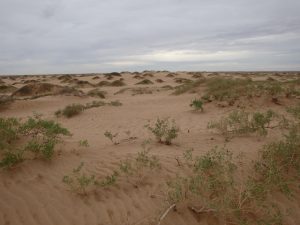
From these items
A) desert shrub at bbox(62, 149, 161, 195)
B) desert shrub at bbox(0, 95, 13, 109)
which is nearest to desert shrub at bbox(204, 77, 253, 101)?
desert shrub at bbox(62, 149, 161, 195)

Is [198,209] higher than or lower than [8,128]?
lower

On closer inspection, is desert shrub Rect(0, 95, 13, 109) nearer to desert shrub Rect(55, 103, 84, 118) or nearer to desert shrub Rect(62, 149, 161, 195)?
desert shrub Rect(55, 103, 84, 118)

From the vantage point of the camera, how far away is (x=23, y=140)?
597cm

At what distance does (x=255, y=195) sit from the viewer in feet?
14.3

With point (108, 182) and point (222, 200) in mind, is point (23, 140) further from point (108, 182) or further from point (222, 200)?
point (222, 200)

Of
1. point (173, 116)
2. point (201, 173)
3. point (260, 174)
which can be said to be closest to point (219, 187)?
point (201, 173)

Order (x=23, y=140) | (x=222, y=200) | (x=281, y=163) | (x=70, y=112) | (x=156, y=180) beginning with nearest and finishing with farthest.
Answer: (x=222, y=200), (x=156, y=180), (x=281, y=163), (x=23, y=140), (x=70, y=112)

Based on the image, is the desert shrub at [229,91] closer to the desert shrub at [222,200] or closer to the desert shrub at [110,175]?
the desert shrub at [110,175]

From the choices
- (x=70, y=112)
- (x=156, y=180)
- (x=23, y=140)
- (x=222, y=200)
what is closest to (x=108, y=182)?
(x=156, y=180)

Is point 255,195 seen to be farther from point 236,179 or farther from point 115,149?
point 115,149

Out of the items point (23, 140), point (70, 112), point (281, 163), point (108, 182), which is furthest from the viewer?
point (70, 112)

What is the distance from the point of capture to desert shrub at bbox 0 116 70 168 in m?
5.09

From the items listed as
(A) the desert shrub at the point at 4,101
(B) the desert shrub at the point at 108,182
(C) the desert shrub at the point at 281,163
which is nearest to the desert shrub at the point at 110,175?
(B) the desert shrub at the point at 108,182

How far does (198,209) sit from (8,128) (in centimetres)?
374
